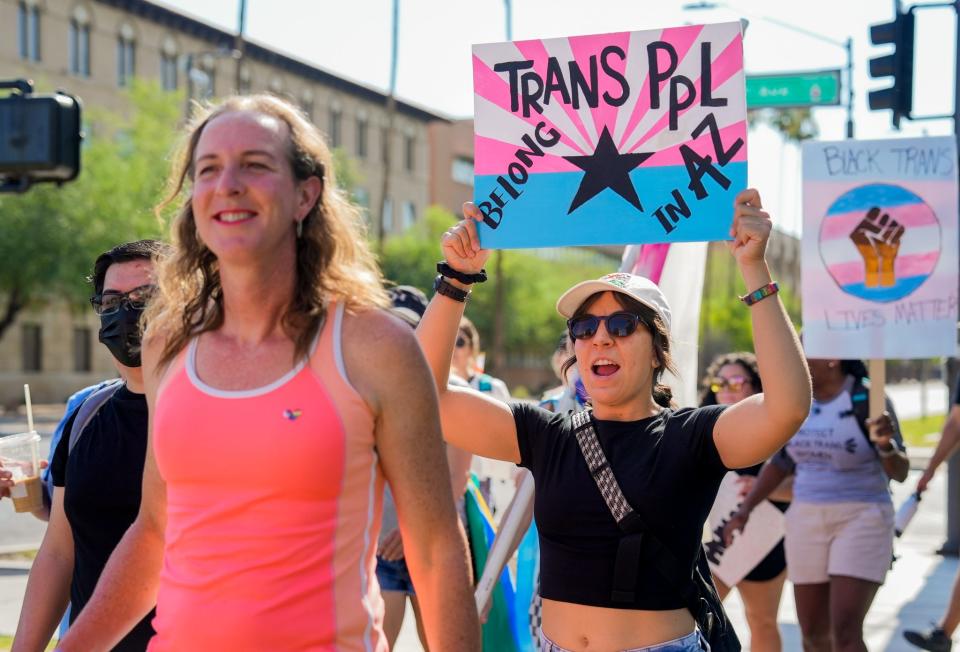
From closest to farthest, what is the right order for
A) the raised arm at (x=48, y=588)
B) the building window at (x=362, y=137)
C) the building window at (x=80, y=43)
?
the raised arm at (x=48, y=588) < the building window at (x=80, y=43) < the building window at (x=362, y=137)

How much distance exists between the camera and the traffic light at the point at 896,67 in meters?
11.2

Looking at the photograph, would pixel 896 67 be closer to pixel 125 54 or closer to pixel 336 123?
pixel 125 54

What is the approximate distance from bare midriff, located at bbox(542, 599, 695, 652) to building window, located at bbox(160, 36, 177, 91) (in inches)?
2093

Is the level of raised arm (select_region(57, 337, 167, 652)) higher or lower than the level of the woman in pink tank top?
lower

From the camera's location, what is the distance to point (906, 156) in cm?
689

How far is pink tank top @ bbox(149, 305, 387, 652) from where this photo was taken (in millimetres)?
2389

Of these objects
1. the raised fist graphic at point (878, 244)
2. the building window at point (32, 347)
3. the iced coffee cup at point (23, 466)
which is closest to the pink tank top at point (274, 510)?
the iced coffee cup at point (23, 466)

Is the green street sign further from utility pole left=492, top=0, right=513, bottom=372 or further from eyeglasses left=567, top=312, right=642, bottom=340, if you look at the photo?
utility pole left=492, top=0, right=513, bottom=372

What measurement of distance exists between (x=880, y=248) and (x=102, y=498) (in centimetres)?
446

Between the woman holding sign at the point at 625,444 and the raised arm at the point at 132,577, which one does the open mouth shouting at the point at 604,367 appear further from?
the raised arm at the point at 132,577

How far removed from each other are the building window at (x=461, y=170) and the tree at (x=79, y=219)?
3158cm

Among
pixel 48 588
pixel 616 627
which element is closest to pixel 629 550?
pixel 616 627

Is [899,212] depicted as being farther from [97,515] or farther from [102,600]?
[102,600]

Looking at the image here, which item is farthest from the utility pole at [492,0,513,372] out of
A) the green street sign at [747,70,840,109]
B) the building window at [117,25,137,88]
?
the green street sign at [747,70,840,109]
